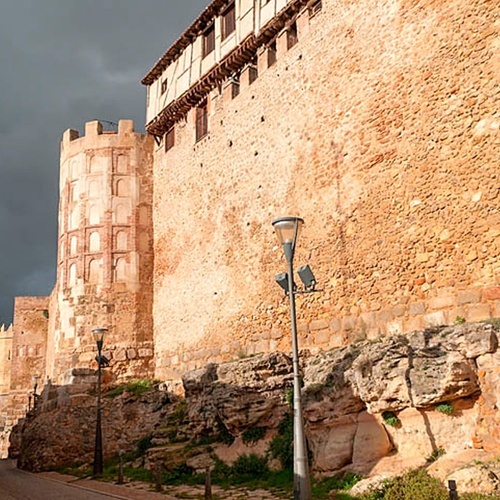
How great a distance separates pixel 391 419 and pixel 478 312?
222 cm

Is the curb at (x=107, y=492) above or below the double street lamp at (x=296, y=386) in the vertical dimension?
below

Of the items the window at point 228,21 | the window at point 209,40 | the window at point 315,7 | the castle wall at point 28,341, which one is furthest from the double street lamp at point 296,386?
the castle wall at point 28,341

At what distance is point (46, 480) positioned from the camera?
1470 cm

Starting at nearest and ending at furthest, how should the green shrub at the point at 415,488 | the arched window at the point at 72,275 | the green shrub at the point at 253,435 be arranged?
the green shrub at the point at 415,488 < the green shrub at the point at 253,435 < the arched window at the point at 72,275

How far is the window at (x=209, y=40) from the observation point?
18.9 metres

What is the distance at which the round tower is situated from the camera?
64.8 feet

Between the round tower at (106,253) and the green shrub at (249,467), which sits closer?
the green shrub at (249,467)

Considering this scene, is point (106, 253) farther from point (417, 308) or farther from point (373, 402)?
point (373, 402)

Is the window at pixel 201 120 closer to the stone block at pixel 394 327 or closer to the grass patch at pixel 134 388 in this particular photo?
the grass patch at pixel 134 388

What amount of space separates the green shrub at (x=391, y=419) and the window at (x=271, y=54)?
9.75 metres

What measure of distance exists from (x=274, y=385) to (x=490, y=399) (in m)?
4.83

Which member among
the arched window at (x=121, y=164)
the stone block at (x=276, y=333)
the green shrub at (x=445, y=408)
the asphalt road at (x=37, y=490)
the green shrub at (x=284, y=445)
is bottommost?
the asphalt road at (x=37, y=490)

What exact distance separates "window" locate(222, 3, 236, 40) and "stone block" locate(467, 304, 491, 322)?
10.8 metres

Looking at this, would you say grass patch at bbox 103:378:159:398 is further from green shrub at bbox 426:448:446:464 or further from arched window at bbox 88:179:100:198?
green shrub at bbox 426:448:446:464
